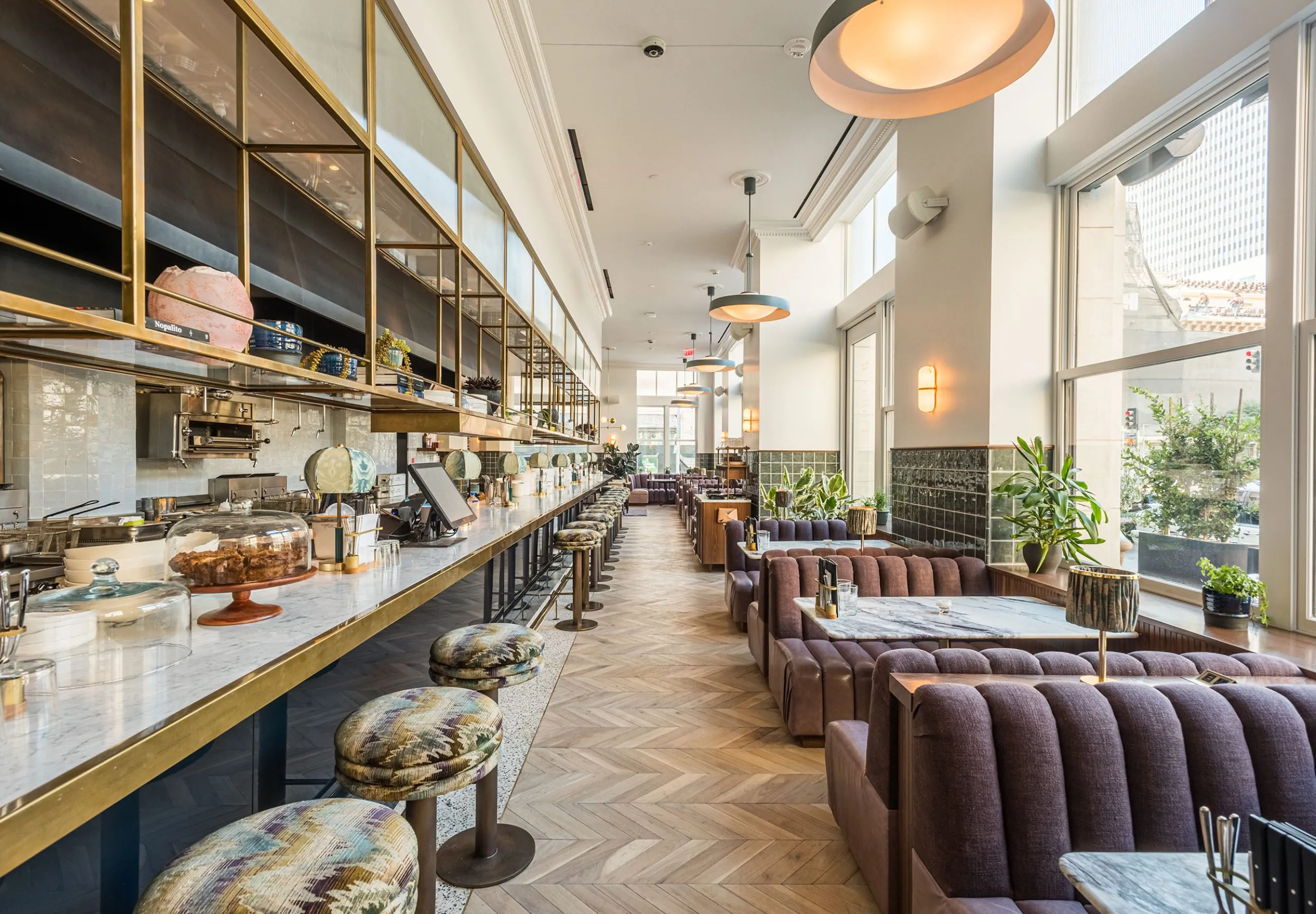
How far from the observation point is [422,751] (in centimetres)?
144

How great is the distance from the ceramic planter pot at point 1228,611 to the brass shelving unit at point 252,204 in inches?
145

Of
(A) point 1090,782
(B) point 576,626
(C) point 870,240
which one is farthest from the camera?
(C) point 870,240

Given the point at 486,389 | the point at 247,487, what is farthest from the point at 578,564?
the point at 247,487

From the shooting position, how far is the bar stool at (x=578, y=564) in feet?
16.5

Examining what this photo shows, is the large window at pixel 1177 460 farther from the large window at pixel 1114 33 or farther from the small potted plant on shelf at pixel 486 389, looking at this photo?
the small potted plant on shelf at pixel 486 389

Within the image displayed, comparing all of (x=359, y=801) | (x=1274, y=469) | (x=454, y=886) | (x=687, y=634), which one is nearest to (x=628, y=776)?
(x=454, y=886)

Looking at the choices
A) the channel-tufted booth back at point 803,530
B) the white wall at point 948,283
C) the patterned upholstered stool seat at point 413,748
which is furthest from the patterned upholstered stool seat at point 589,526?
the patterned upholstered stool seat at point 413,748

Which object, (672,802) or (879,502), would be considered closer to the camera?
(672,802)

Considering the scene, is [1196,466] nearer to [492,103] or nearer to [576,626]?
[576,626]

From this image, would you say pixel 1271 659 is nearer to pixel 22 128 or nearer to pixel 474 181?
pixel 474 181

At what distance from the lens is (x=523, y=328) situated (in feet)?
19.0

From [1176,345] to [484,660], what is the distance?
3.63 metres

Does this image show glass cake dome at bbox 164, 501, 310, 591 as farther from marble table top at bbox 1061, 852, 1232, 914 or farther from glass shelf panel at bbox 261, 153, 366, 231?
marble table top at bbox 1061, 852, 1232, 914

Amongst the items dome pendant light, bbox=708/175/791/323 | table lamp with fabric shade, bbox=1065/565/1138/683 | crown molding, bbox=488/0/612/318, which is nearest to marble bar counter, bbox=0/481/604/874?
table lamp with fabric shade, bbox=1065/565/1138/683
